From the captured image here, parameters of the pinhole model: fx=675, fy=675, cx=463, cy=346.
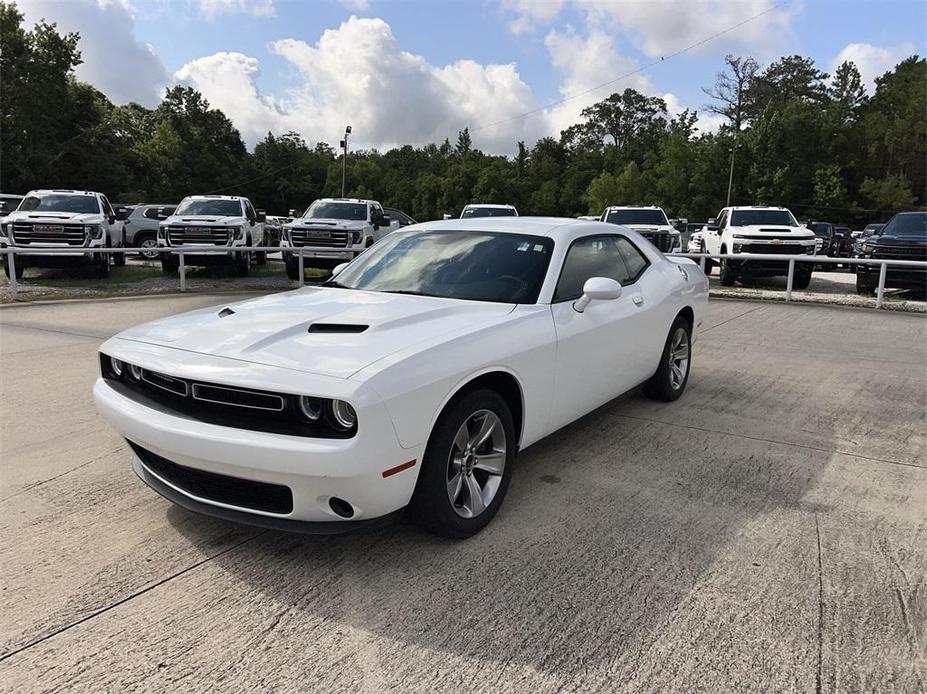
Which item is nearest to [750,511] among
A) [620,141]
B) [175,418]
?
[175,418]

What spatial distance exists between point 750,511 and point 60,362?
6.62 m

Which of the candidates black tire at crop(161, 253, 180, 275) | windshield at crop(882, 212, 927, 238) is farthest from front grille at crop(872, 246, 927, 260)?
black tire at crop(161, 253, 180, 275)

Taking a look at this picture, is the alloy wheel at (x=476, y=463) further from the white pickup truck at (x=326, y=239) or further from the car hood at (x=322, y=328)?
the white pickup truck at (x=326, y=239)

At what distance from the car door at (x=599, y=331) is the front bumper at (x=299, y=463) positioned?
1.35 metres

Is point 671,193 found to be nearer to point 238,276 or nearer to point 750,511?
point 238,276

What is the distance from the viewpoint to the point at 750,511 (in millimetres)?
3637

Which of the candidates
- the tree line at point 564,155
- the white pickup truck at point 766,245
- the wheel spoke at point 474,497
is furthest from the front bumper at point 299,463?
the tree line at point 564,155

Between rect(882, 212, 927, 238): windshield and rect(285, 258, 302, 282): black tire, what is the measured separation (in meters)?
13.3

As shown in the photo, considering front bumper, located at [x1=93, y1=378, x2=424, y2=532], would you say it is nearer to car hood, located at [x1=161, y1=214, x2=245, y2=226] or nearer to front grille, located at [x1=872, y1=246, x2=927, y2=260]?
car hood, located at [x1=161, y1=214, x2=245, y2=226]

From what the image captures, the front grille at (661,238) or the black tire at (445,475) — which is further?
the front grille at (661,238)

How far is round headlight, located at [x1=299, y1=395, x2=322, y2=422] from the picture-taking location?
8.99 feet

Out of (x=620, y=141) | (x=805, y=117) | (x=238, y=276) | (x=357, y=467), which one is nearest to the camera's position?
(x=357, y=467)

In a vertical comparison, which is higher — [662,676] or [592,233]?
[592,233]

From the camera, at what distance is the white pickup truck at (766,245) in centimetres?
1545
